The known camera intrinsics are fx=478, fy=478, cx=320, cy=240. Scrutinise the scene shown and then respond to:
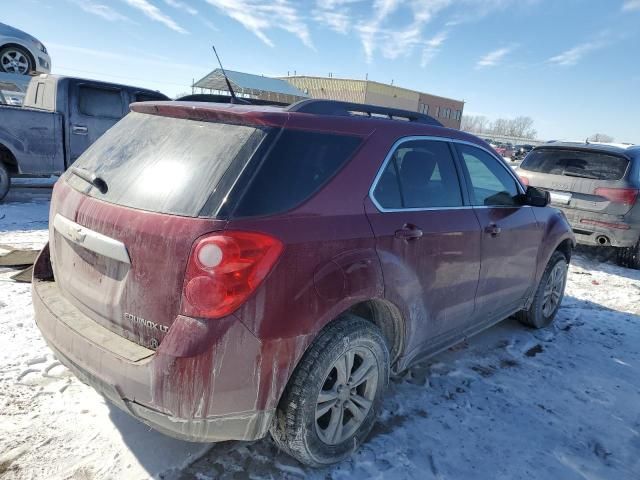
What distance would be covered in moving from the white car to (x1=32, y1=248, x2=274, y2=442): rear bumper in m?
11.5

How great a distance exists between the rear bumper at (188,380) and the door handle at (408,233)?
1055 millimetres

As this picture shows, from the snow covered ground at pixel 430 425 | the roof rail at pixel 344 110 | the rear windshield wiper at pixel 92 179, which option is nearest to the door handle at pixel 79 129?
the snow covered ground at pixel 430 425

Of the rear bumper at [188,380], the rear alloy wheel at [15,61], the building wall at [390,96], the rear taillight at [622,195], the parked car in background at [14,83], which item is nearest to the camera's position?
the rear bumper at [188,380]

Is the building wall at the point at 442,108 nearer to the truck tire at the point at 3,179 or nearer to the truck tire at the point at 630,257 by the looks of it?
the truck tire at the point at 630,257

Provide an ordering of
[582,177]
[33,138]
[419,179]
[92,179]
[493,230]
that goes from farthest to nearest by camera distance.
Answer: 1. [33,138]
2. [582,177]
3. [493,230]
4. [419,179]
5. [92,179]

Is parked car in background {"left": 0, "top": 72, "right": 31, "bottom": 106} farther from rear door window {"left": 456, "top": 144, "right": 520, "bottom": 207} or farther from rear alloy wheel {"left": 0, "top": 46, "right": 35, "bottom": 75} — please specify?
rear door window {"left": 456, "top": 144, "right": 520, "bottom": 207}

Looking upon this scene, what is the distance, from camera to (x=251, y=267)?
196 cm

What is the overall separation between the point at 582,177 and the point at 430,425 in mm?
5633

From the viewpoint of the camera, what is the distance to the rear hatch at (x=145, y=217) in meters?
2.00

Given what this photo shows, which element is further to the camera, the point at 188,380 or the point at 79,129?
the point at 79,129

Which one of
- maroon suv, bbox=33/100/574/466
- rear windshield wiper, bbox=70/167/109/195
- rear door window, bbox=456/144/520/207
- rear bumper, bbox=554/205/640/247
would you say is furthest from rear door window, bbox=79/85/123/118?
rear bumper, bbox=554/205/640/247

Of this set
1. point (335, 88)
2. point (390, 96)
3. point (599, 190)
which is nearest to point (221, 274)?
point (599, 190)

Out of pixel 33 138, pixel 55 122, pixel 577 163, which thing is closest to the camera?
pixel 577 163

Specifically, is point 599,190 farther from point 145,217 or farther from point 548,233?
point 145,217
